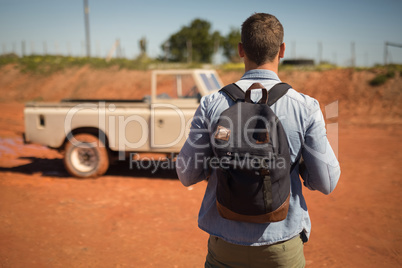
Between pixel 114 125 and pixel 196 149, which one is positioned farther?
pixel 114 125

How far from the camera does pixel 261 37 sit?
1.61m

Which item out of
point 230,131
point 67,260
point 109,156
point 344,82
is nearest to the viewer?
point 230,131

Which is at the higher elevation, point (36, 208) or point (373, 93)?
point (373, 93)

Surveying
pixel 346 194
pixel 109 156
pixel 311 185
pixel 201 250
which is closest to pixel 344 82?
pixel 346 194

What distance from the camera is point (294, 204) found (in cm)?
171

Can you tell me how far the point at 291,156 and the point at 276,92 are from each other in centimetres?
31

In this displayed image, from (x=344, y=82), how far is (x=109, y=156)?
17894 mm

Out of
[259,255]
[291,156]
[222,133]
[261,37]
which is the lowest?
[259,255]

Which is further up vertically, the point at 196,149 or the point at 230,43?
the point at 230,43

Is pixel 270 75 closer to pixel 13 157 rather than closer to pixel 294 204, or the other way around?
pixel 294 204

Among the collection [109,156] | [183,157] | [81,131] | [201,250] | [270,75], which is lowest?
[201,250]

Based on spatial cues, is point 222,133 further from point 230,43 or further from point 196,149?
point 230,43

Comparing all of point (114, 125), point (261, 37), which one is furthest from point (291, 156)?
point (114, 125)

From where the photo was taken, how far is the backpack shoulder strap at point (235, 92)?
1614 mm
